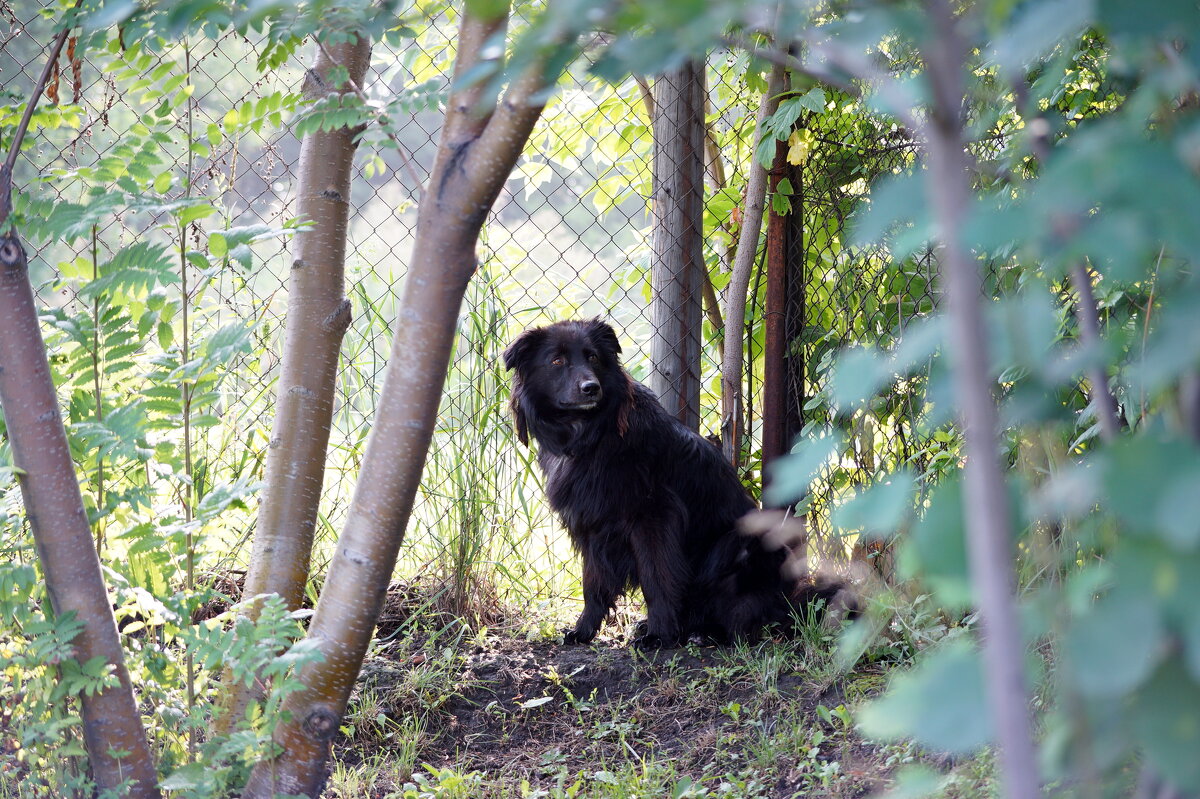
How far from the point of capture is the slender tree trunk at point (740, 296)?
3.87m

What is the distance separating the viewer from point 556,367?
3824 mm

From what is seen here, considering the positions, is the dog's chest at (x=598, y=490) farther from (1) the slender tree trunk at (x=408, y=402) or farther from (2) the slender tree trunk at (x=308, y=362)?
(1) the slender tree trunk at (x=408, y=402)

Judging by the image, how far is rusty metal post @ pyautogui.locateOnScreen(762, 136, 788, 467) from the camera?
3.98 meters

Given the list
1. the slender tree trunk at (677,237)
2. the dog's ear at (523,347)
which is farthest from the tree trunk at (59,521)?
the slender tree trunk at (677,237)

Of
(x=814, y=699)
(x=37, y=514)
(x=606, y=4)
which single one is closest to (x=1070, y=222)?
(x=606, y=4)

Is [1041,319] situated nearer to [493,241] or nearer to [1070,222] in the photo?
[1070,222]

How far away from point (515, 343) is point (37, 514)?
220 centimetres

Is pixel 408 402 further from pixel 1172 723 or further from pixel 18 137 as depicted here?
pixel 1172 723

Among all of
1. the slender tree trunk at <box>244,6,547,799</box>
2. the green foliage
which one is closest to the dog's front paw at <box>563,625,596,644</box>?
the slender tree trunk at <box>244,6,547,799</box>

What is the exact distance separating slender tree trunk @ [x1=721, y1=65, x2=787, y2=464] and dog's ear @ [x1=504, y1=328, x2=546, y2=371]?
2.58ft

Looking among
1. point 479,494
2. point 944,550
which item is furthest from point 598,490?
point 944,550

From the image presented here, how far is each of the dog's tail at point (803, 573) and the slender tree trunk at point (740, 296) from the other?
0.44 m

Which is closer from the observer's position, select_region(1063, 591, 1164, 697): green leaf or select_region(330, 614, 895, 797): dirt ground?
select_region(1063, 591, 1164, 697): green leaf

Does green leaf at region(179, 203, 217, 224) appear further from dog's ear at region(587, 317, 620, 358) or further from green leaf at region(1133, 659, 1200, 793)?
dog's ear at region(587, 317, 620, 358)
